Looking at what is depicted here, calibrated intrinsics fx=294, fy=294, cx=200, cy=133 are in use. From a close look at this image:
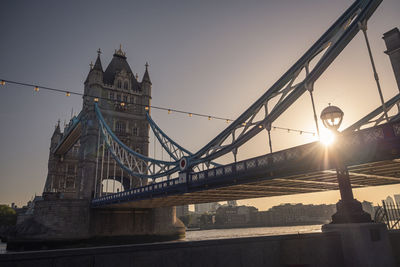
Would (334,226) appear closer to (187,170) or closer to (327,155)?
(327,155)

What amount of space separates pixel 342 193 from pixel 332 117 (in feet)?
6.04

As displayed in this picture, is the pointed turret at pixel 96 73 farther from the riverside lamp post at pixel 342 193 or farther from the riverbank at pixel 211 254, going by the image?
the riverbank at pixel 211 254

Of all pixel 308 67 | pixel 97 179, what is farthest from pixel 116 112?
pixel 308 67

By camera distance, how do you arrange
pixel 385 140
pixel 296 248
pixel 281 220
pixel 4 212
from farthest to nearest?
pixel 281 220 → pixel 4 212 → pixel 385 140 → pixel 296 248

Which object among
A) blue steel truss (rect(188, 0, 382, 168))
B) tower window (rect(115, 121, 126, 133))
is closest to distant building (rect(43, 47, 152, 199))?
tower window (rect(115, 121, 126, 133))

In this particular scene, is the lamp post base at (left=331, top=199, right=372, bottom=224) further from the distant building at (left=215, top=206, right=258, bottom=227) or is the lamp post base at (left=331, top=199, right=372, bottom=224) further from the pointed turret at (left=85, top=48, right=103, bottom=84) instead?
the distant building at (left=215, top=206, right=258, bottom=227)

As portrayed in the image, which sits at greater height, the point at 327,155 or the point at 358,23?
the point at 358,23

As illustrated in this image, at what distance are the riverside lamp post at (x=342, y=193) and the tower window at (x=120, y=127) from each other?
4842 centimetres

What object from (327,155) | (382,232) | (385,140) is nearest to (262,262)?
(382,232)

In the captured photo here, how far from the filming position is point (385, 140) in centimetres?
996

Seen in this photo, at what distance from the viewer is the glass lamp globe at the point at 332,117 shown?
7.20 metres

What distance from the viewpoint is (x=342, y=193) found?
22.6 feet

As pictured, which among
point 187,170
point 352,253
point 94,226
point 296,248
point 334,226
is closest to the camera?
point 296,248

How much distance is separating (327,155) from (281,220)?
151031 millimetres
